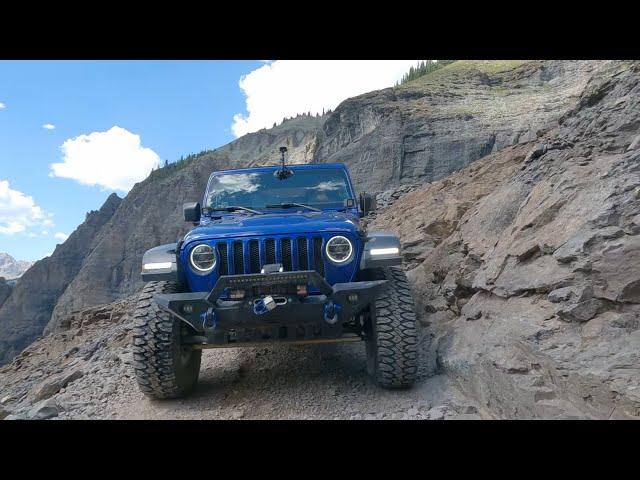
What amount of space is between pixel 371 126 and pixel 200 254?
2310cm

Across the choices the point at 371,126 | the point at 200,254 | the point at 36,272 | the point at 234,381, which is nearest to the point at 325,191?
the point at 200,254

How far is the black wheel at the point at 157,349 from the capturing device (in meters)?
4.21

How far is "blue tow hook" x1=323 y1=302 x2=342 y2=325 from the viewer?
12.7 feet

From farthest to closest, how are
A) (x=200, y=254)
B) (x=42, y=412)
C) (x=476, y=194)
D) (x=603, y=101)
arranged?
(x=476, y=194)
(x=603, y=101)
(x=42, y=412)
(x=200, y=254)

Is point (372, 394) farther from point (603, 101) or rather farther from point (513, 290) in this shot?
point (603, 101)

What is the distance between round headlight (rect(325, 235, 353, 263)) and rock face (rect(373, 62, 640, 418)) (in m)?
1.35

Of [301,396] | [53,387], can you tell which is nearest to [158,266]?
[301,396]

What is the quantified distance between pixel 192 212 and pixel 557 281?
3.76 metres

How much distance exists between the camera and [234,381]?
5.11 metres

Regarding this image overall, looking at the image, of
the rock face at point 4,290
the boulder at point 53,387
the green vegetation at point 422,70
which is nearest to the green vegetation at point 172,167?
the rock face at point 4,290

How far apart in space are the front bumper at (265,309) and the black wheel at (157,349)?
14.6 inches

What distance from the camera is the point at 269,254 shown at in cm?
415

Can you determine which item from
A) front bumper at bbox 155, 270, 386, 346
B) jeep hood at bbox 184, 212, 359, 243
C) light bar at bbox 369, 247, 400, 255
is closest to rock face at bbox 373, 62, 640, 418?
light bar at bbox 369, 247, 400, 255

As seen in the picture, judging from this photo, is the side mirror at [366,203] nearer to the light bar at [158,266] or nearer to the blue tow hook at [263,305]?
the blue tow hook at [263,305]
